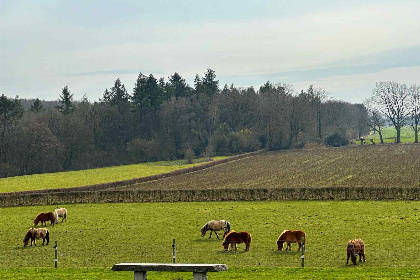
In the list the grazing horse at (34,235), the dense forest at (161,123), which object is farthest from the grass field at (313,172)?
the grazing horse at (34,235)

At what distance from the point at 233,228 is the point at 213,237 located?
362cm

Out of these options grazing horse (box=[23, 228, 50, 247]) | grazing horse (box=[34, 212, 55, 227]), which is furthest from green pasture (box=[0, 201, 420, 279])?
grazing horse (box=[34, 212, 55, 227])

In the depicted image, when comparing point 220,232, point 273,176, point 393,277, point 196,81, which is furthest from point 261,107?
point 393,277

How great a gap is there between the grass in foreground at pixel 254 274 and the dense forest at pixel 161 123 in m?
89.5

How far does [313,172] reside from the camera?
78688 mm

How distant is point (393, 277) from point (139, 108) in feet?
412

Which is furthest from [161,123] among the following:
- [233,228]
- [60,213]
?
[233,228]

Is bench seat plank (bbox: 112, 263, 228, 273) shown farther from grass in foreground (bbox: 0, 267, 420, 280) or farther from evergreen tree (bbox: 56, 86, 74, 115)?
evergreen tree (bbox: 56, 86, 74, 115)

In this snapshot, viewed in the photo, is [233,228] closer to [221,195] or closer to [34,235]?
[34,235]

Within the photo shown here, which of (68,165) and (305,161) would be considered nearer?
(305,161)

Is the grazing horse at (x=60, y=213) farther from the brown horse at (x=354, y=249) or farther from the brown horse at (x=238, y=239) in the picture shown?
the brown horse at (x=354, y=249)

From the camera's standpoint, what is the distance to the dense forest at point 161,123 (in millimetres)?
118562

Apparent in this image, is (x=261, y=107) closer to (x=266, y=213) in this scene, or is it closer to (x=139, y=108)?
(x=139, y=108)

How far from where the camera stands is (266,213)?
43.6 m
